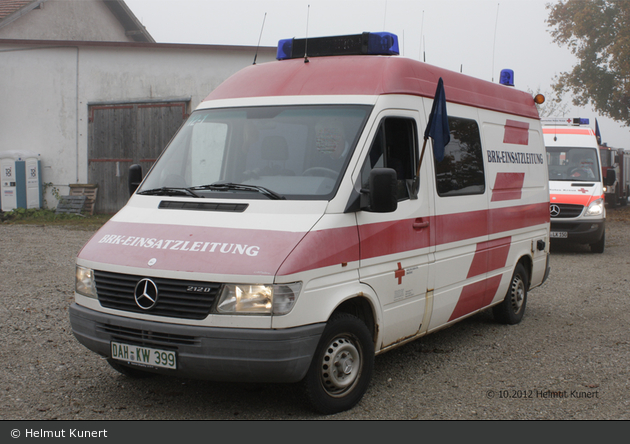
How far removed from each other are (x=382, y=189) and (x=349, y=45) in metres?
1.76

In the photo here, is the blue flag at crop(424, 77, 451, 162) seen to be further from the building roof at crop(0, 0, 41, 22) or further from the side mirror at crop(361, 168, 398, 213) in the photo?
the building roof at crop(0, 0, 41, 22)

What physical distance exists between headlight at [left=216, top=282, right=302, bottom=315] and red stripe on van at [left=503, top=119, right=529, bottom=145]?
13.0 feet

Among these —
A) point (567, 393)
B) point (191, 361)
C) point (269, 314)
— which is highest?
point (269, 314)

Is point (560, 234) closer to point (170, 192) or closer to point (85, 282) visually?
point (170, 192)

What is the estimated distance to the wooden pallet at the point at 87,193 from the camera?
61.8 feet

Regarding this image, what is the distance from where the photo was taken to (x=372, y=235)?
15.4 ft

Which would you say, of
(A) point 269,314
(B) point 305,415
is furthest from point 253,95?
(B) point 305,415

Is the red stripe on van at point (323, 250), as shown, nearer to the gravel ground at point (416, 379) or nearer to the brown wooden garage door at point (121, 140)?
the gravel ground at point (416, 379)

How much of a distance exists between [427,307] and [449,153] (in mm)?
1378

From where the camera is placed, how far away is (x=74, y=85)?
61.4 ft

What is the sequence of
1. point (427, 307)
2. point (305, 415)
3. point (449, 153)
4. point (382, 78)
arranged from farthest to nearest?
point (449, 153) < point (427, 307) < point (382, 78) < point (305, 415)

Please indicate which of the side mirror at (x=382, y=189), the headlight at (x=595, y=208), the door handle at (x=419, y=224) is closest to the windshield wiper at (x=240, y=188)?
the side mirror at (x=382, y=189)

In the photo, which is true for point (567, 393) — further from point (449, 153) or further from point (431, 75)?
point (431, 75)

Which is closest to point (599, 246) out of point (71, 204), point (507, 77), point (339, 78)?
point (507, 77)
